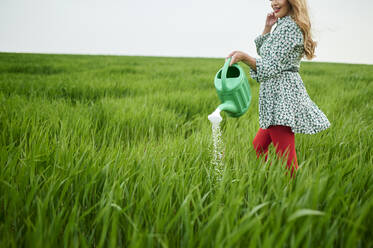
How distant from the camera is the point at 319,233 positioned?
2.09 ft

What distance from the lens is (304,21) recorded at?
1160 millimetres

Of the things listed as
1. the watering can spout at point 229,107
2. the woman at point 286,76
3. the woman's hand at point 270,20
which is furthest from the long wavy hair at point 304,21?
the watering can spout at point 229,107

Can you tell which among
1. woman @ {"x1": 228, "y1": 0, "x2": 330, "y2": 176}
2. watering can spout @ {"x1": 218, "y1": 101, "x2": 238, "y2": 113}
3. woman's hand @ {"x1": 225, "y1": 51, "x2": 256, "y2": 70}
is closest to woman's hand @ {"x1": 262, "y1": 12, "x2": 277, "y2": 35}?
woman @ {"x1": 228, "y1": 0, "x2": 330, "y2": 176}

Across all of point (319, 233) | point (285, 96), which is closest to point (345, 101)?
point (285, 96)

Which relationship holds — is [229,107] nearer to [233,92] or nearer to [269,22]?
[233,92]

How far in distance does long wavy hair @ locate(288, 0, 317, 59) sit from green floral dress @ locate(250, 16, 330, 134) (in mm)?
23

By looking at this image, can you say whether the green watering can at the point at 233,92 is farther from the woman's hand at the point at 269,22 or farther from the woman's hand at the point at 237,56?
the woman's hand at the point at 269,22

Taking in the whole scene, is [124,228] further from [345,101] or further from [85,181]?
[345,101]

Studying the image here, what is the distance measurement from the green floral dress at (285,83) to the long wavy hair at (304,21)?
0.07 ft

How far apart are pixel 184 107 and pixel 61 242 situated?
2.18 meters

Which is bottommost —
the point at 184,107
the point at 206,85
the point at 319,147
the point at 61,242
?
the point at 61,242

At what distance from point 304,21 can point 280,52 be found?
21 centimetres

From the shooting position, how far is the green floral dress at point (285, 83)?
45.6 inches

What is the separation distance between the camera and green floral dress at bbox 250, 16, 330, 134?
1.16 m
